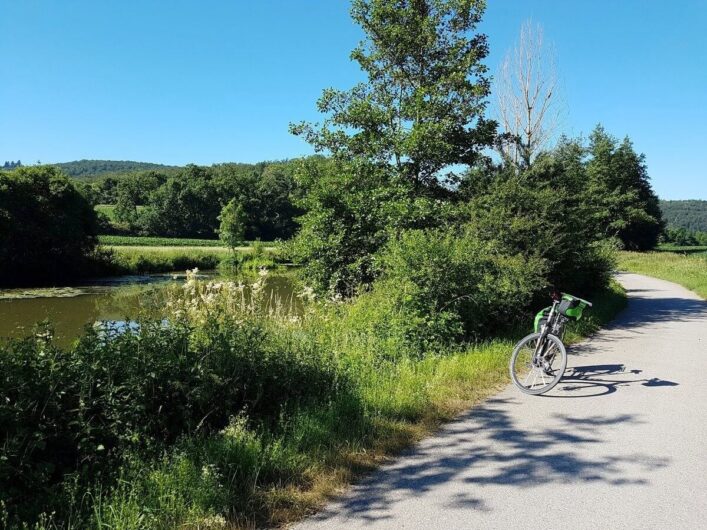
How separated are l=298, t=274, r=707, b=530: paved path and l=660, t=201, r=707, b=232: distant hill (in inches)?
6820

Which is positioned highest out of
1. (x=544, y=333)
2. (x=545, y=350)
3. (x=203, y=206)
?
(x=203, y=206)

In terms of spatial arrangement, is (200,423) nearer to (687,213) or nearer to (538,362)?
(538,362)

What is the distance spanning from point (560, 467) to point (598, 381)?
11.0 feet

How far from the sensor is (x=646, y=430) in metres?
5.05


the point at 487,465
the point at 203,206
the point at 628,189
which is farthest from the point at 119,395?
the point at 203,206

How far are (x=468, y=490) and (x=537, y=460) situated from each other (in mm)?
913

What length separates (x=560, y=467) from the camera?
4.13m

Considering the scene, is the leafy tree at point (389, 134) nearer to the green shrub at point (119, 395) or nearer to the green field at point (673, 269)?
the green shrub at point (119, 395)

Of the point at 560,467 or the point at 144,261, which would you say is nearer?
the point at 560,467

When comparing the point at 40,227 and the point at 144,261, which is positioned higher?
the point at 40,227

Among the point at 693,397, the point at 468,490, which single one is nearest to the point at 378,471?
the point at 468,490

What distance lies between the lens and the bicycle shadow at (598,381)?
21.3 ft

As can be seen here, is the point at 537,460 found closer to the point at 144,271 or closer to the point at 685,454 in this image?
the point at 685,454

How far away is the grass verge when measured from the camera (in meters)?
23.8
